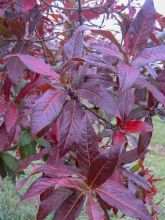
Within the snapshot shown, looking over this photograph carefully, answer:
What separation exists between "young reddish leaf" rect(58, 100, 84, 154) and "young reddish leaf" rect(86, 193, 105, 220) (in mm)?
149

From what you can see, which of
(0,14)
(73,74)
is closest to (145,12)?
(73,74)

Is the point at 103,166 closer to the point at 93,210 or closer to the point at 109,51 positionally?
the point at 93,210

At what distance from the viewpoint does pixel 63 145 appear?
0.86m

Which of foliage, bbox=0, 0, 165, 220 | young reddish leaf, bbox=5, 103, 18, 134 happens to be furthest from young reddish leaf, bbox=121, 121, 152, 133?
young reddish leaf, bbox=5, 103, 18, 134

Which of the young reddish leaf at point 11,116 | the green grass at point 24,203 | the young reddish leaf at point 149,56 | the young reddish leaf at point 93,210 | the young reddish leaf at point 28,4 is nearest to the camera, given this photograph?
the young reddish leaf at point 93,210

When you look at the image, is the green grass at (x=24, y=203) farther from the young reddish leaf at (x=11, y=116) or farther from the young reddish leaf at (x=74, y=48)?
the young reddish leaf at (x=74, y=48)

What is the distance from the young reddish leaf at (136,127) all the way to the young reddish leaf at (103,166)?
0.15m

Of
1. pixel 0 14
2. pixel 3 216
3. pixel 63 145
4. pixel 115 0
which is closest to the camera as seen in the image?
pixel 63 145

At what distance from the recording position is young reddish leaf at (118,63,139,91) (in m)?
0.74

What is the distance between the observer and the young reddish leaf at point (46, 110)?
0.80m

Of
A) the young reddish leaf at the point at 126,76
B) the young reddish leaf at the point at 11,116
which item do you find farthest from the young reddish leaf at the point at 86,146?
the young reddish leaf at the point at 11,116

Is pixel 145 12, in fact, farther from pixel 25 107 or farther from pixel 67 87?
pixel 25 107

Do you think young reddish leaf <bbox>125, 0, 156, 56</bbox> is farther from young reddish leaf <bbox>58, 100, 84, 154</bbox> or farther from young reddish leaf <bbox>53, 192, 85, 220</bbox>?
young reddish leaf <bbox>53, 192, 85, 220</bbox>

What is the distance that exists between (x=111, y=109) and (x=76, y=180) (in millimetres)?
173
